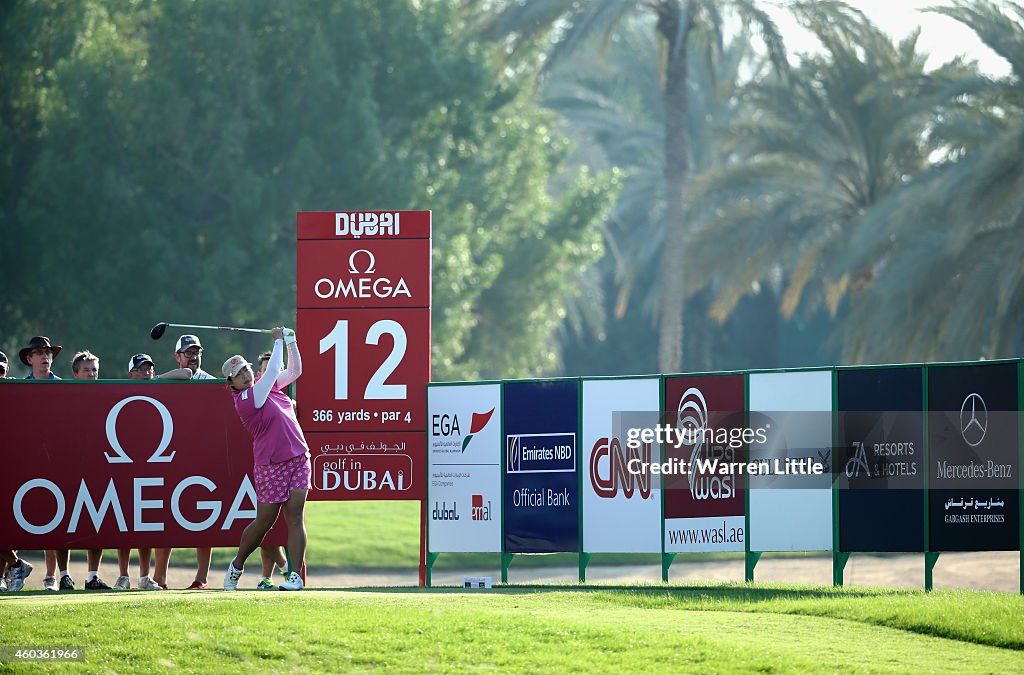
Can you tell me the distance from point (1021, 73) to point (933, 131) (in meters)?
3.02

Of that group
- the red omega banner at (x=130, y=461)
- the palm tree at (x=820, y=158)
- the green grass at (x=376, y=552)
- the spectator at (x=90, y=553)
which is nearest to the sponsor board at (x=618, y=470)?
the red omega banner at (x=130, y=461)

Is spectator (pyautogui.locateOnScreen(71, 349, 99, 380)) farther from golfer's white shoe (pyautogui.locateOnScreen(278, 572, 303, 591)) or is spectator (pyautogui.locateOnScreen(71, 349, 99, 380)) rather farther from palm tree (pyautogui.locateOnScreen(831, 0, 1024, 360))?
palm tree (pyautogui.locateOnScreen(831, 0, 1024, 360))

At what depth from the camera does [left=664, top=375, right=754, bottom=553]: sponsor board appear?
1519 cm

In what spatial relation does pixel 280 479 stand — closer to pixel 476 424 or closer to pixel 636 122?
pixel 476 424

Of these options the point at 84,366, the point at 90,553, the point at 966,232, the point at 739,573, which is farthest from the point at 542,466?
the point at 739,573

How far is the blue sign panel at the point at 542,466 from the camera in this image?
51.9ft

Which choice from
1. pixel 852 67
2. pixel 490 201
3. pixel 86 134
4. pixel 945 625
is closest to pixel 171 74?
pixel 86 134

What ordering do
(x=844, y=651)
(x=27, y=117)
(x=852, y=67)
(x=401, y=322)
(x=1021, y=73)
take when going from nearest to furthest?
(x=844, y=651) → (x=401, y=322) → (x=1021, y=73) → (x=852, y=67) → (x=27, y=117)

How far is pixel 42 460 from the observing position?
15.7 metres

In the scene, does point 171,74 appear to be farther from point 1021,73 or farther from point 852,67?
point 1021,73

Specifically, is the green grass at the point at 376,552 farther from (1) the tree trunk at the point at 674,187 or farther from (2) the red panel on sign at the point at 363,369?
(2) the red panel on sign at the point at 363,369

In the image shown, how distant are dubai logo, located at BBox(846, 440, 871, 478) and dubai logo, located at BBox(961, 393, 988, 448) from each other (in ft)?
2.89

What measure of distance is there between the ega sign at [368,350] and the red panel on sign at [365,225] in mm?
20

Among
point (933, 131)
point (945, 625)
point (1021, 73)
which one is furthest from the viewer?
point (933, 131)
